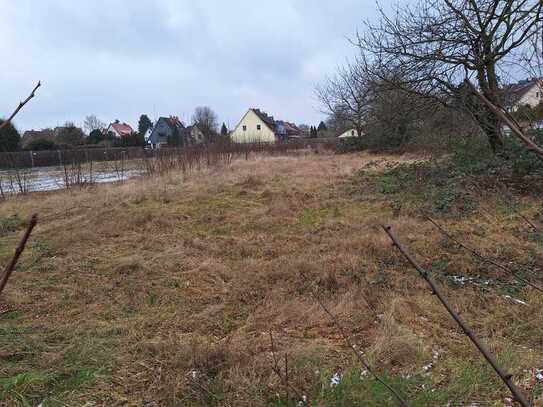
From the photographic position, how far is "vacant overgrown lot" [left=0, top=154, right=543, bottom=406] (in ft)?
8.18

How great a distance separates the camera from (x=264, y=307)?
3764mm

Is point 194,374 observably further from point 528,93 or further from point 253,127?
point 253,127

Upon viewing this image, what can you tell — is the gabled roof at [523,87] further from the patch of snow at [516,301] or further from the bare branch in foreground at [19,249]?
the patch of snow at [516,301]

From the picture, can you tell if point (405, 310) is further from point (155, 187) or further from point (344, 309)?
point (155, 187)

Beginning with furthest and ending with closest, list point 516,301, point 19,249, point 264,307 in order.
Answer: point 264,307 → point 516,301 → point 19,249

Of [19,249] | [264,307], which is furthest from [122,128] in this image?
[19,249]

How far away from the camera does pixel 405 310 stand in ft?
11.2

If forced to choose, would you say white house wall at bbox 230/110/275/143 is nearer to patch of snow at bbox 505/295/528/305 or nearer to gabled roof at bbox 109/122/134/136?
gabled roof at bbox 109/122/134/136

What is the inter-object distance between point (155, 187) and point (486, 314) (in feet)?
33.9

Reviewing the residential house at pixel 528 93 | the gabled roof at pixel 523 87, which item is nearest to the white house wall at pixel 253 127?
the gabled roof at pixel 523 87

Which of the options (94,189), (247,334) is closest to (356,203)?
(247,334)

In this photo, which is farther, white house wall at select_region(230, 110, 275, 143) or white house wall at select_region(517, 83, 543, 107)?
white house wall at select_region(230, 110, 275, 143)

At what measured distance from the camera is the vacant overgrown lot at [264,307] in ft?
8.18

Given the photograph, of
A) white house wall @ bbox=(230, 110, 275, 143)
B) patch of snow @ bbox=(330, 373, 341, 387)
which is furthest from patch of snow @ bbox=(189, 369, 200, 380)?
white house wall @ bbox=(230, 110, 275, 143)
